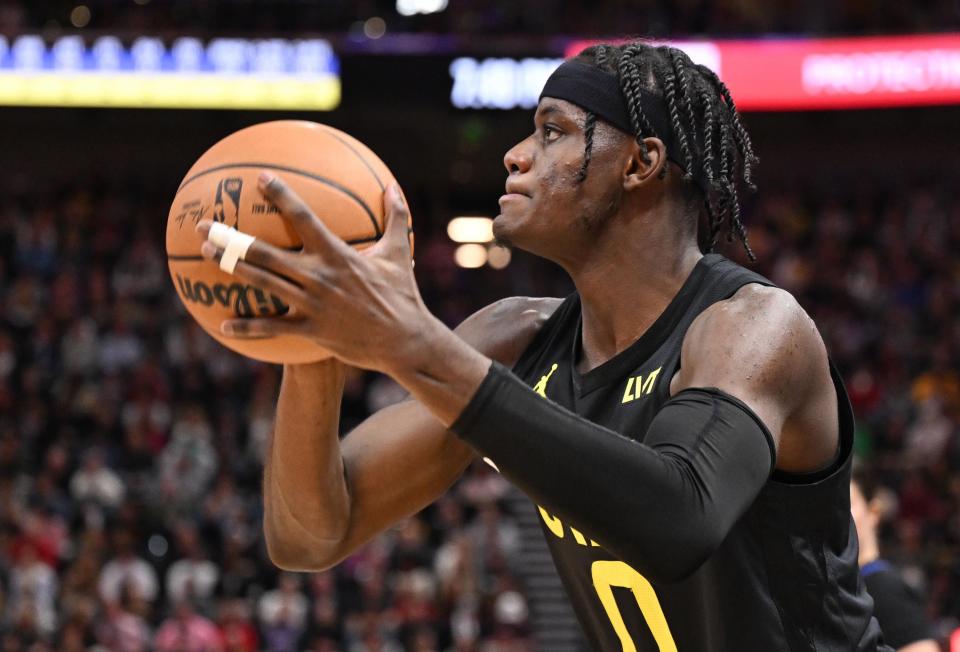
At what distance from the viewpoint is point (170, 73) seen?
14.4 metres

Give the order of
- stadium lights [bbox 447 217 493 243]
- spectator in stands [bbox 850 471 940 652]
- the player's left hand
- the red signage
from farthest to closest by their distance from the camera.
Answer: stadium lights [bbox 447 217 493 243]
the red signage
spectator in stands [bbox 850 471 940 652]
the player's left hand

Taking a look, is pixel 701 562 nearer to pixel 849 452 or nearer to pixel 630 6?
pixel 849 452

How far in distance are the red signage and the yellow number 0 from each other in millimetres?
12742

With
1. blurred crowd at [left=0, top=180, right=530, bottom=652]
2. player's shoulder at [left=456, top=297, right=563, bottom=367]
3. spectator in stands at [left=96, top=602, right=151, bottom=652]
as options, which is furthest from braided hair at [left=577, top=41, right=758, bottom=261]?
spectator in stands at [left=96, top=602, right=151, bottom=652]

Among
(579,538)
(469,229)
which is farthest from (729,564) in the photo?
(469,229)

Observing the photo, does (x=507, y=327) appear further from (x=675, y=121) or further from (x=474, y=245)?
(x=474, y=245)

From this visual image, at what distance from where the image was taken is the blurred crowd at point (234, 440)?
10.9 metres

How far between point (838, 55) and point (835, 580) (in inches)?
532

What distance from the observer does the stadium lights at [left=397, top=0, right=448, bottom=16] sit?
16328mm

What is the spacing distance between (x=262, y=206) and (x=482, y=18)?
1439 centimetres

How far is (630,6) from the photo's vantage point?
17531 mm

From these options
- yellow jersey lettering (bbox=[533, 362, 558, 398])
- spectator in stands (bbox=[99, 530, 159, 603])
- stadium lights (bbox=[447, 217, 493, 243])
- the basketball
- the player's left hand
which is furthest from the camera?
stadium lights (bbox=[447, 217, 493, 243])

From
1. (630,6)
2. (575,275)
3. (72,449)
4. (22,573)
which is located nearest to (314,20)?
(630,6)

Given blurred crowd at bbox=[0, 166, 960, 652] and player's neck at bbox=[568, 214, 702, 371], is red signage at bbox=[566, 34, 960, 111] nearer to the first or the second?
blurred crowd at bbox=[0, 166, 960, 652]
